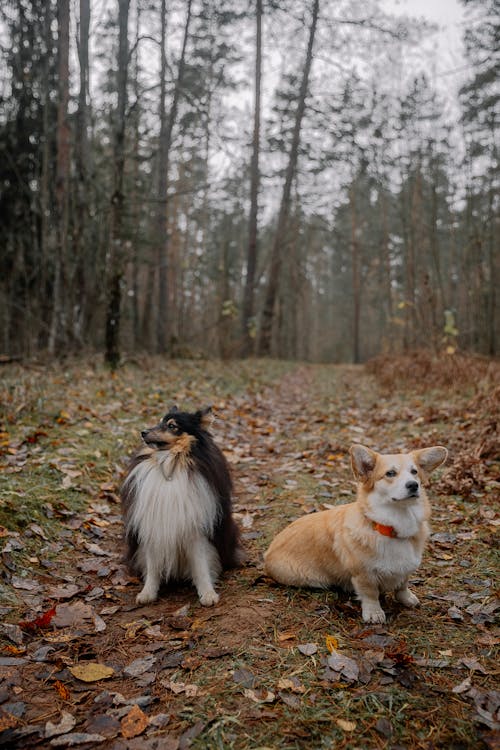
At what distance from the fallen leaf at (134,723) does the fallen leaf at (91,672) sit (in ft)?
1.33

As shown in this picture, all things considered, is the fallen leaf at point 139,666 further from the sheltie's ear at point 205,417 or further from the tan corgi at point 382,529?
the sheltie's ear at point 205,417

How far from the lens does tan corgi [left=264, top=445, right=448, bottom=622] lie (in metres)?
3.22

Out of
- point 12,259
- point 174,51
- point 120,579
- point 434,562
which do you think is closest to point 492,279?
point 174,51

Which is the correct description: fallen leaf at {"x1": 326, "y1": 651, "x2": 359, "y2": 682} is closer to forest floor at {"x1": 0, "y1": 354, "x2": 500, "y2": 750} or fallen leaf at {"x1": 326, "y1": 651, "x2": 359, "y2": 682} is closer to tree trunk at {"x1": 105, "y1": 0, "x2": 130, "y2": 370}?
forest floor at {"x1": 0, "y1": 354, "x2": 500, "y2": 750}

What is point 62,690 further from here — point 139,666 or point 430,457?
point 430,457

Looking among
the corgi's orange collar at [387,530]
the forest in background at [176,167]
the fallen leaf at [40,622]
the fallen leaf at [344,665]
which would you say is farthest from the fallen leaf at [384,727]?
the forest in background at [176,167]

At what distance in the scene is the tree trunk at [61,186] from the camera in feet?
38.2

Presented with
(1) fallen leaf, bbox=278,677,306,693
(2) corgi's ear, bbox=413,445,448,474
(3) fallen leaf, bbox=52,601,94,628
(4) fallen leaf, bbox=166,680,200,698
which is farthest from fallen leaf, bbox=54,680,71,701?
(2) corgi's ear, bbox=413,445,448,474

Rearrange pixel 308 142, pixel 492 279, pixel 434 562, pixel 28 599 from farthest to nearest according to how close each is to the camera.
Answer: pixel 308 142
pixel 492 279
pixel 434 562
pixel 28 599

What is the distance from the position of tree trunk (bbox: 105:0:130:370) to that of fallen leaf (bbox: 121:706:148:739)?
364 inches

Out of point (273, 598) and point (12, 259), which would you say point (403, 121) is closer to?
point (12, 259)

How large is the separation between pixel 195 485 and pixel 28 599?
1387 mm

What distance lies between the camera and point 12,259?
47.1 feet

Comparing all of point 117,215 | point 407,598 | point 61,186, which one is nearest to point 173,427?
point 407,598
